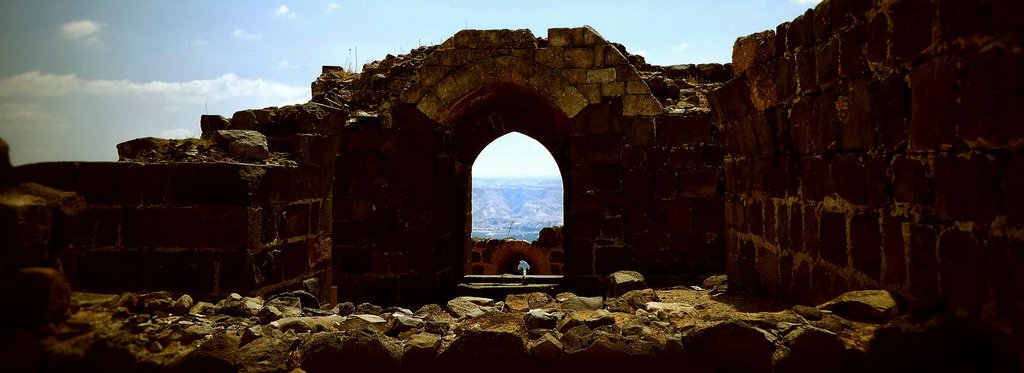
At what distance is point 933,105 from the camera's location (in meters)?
2.05

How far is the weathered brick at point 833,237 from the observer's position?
9.23 ft

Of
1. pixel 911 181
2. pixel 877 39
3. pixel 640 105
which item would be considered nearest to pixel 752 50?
pixel 877 39

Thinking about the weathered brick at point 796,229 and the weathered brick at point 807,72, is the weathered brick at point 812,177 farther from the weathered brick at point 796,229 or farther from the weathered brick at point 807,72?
the weathered brick at point 807,72

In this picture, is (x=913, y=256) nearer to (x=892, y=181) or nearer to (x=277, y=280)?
(x=892, y=181)

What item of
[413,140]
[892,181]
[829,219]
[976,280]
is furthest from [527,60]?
[976,280]

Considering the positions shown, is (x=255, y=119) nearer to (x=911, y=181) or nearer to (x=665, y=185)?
(x=911, y=181)

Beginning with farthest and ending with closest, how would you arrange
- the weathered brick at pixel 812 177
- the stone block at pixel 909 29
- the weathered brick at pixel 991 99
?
the weathered brick at pixel 812 177 < the stone block at pixel 909 29 < the weathered brick at pixel 991 99

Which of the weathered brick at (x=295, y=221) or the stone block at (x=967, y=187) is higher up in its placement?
the stone block at (x=967, y=187)

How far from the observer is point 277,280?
14.1 ft

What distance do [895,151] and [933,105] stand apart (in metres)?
0.31

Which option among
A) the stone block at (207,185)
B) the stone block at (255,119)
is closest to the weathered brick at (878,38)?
the stone block at (207,185)

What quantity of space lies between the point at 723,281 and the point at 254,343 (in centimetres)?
383

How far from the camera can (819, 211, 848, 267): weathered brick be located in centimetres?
281

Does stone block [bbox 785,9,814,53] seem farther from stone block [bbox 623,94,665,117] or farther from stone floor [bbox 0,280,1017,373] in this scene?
stone block [bbox 623,94,665,117]
